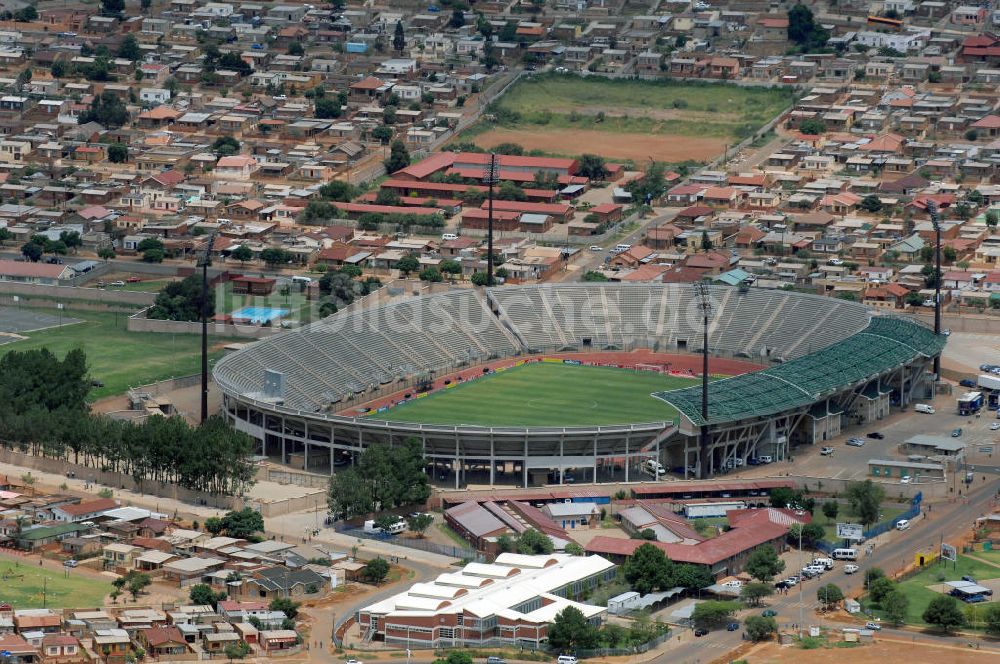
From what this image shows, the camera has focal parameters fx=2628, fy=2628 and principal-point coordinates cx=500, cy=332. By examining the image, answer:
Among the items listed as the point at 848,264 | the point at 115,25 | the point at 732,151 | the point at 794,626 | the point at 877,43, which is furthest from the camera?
the point at 115,25

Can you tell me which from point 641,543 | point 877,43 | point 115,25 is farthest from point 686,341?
point 115,25

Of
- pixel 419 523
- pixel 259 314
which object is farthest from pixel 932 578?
pixel 259 314

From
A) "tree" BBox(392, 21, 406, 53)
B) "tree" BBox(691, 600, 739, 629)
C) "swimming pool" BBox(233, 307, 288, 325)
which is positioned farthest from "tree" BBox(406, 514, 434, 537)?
"tree" BBox(392, 21, 406, 53)

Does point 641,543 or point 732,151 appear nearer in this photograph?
point 641,543

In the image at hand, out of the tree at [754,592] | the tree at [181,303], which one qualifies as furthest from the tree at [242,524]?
the tree at [181,303]

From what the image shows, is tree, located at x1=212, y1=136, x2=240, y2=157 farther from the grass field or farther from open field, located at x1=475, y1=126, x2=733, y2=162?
the grass field

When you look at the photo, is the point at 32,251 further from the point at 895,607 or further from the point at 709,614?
the point at 895,607

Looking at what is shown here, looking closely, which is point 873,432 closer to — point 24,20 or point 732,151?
point 732,151
